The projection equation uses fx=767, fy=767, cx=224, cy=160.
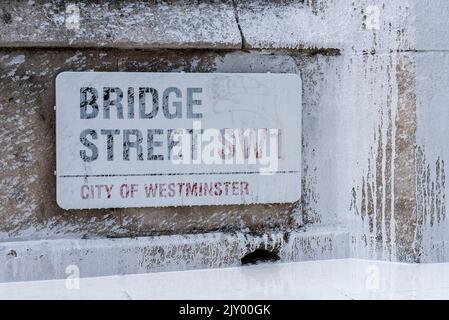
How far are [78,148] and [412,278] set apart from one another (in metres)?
1.98

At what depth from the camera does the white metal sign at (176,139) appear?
424 centimetres

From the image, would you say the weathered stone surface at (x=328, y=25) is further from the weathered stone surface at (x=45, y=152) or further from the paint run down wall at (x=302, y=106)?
the weathered stone surface at (x=45, y=152)

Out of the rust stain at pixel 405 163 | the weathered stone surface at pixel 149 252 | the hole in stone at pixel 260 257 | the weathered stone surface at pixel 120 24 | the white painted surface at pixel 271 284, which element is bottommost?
the white painted surface at pixel 271 284

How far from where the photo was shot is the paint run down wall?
4.18 m

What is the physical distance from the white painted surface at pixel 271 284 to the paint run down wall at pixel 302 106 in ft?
0.46

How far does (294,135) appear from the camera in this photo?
15.0ft

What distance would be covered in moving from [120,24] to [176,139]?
2.34 ft

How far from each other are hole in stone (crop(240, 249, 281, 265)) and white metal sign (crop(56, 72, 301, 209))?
31 cm

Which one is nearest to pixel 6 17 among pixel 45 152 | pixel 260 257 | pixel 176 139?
pixel 45 152

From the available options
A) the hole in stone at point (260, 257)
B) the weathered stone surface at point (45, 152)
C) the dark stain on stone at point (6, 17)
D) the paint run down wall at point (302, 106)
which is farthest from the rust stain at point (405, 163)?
the dark stain on stone at point (6, 17)

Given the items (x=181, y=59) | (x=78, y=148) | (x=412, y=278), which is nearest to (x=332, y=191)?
(x=412, y=278)

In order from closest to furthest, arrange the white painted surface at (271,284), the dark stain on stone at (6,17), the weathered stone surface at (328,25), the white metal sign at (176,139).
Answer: the white painted surface at (271,284), the dark stain on stone at (6,17), the white metal sign at (176,139), the weathered stone surface at (328,25)

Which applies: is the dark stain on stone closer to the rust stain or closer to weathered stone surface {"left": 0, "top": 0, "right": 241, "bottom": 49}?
weathered stone surface {"left": 0, "top": 0, "right": 241, "bottom": 49}

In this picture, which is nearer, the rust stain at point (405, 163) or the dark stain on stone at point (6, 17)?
the dark stain on stone at point (6, 17)
